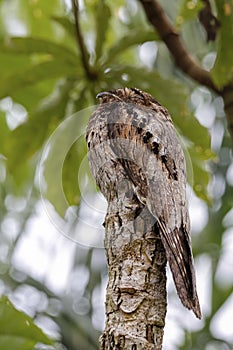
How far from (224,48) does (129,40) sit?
1.40 feet

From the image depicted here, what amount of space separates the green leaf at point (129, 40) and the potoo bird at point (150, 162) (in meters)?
1.03

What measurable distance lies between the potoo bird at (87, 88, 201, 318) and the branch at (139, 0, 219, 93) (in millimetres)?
895

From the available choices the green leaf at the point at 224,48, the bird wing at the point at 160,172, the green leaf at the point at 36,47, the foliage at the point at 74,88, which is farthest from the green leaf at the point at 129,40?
the bird wing at the point at 160,172

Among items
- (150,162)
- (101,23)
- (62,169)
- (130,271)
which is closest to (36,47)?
(101,23)

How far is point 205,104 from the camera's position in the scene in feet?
14.7

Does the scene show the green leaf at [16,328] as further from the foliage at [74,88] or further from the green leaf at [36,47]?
the green leaf at [36,47]

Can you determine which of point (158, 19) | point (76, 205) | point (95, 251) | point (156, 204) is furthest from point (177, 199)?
point (95, 251)

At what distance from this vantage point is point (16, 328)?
2658mm

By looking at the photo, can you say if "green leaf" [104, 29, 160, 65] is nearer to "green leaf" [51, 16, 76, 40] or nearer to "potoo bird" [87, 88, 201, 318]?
"green leaf" [51, 16, 76, 40]

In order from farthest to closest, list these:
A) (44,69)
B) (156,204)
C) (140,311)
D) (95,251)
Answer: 1. (95,251)
2. (44,69)
3. (156,204)
4. (140,311)

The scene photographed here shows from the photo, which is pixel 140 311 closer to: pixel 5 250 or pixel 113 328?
pixel 113 328

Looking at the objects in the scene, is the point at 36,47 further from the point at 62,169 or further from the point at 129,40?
the point at 62,169

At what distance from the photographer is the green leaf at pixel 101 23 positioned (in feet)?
9.82

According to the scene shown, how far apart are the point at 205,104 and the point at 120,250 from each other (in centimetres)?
291
